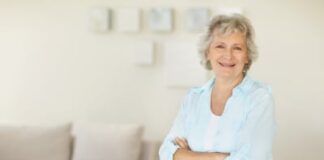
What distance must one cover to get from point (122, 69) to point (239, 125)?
2.17 meters

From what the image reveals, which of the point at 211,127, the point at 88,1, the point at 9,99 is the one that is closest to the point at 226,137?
the point at 211,127

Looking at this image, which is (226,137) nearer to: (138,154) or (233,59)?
(233,59)

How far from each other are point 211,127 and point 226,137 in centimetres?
9

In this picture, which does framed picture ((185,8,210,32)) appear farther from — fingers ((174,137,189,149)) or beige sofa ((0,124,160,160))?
fingers ((174,137,189,149))

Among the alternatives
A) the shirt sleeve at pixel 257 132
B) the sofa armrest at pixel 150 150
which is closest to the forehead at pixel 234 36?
the shirt sleeve at pixel 257 132

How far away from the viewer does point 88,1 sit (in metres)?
4.21

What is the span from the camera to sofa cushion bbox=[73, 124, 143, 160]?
3463 millimetres

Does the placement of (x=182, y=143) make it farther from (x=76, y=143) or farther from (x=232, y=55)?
(x=76, y=143)

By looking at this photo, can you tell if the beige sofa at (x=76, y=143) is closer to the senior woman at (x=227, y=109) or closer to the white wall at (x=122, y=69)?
the white wall at (x=122, y=69)

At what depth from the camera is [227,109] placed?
2156 mm

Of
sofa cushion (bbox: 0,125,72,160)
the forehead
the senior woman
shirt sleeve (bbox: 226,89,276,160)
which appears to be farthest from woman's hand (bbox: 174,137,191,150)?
sofa cushion (bbox: 0,125,72,160)

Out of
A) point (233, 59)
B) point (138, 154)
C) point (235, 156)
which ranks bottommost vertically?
point (138, 154)

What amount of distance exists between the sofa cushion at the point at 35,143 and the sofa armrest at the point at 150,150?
0.54 metres

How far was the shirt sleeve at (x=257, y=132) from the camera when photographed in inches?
81.0
